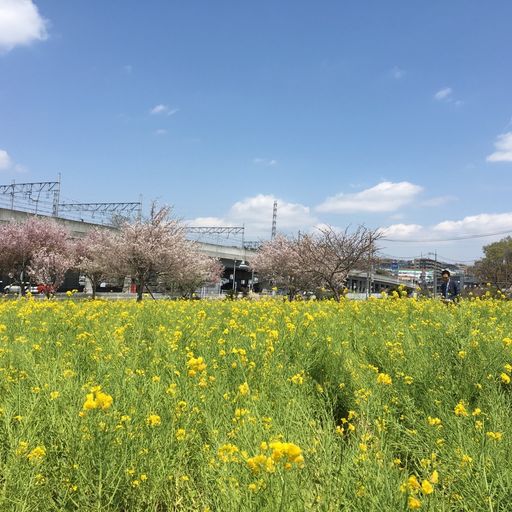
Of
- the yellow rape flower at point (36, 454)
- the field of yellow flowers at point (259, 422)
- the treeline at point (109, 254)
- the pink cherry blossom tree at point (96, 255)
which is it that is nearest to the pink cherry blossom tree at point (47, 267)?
the treeline at point (109, 254)

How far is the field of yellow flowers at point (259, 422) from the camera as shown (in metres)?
2.14

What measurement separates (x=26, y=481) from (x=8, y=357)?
2436 mm

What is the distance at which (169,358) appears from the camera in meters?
4.25

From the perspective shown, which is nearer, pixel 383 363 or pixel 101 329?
pixel 383 363

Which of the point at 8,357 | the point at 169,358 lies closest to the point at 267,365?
the point at 169,358

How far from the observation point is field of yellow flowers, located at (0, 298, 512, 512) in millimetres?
2139

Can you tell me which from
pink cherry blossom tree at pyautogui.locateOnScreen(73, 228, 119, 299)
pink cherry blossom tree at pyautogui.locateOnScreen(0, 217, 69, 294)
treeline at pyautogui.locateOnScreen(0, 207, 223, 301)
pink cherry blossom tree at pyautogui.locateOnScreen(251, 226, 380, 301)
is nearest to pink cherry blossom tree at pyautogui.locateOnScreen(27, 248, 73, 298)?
treeline at pyautogui.locateOnScreen(0, 207, 223, 301)

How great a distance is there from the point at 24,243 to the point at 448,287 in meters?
25.0

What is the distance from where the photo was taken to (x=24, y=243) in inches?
1099

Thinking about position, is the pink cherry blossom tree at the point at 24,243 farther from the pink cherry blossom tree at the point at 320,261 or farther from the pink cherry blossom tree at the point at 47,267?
the pink cherry blossom tree at the point at 320,261

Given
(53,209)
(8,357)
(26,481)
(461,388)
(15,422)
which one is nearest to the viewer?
(26,481)

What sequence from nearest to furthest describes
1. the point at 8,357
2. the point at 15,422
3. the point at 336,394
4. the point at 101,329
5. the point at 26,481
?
the point at 26,481 < the point at 15,422 < the point at 336,394 < the point at 8,357 < the point at 101,329

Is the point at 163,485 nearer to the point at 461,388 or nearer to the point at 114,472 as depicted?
the point at 114,472

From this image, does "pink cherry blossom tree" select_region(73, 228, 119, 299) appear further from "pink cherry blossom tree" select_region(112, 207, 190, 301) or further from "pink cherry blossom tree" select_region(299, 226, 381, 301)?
"pink cherry blossom tree" select_region(299, 226, 381, 301)
